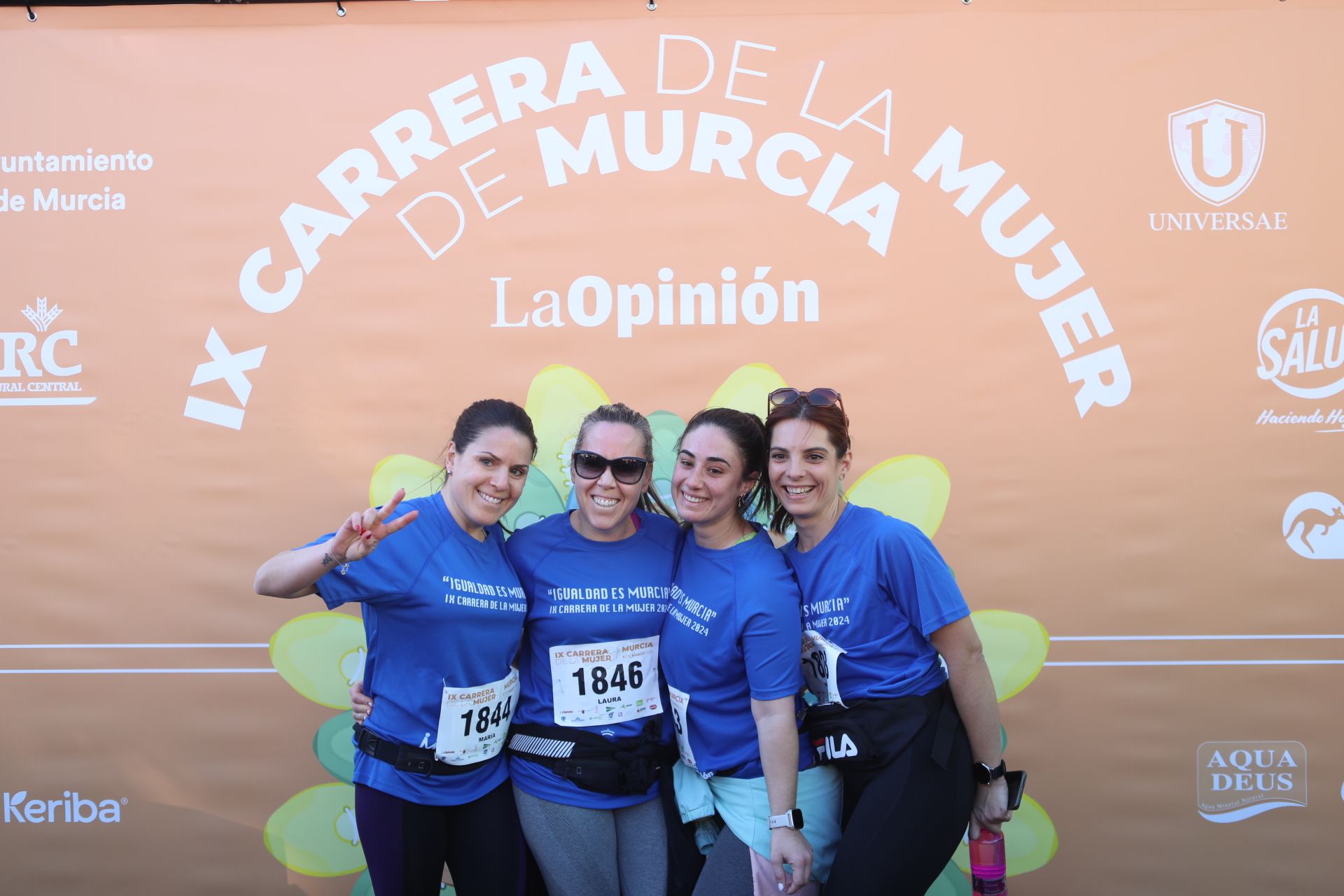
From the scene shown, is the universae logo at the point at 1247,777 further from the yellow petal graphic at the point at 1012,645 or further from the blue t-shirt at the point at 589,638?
the blue t-shirt at the point at 589,638

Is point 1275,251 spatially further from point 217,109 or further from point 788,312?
point 217,109

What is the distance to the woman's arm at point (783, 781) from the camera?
2.00 m

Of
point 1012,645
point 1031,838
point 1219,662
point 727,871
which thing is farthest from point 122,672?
point 1219,662

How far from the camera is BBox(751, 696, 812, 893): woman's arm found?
200cm

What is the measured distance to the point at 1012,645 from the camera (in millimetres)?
2988

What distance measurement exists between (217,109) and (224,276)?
591 mm

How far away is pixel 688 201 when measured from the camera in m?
3.03

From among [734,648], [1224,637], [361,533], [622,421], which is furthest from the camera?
[1224,637]

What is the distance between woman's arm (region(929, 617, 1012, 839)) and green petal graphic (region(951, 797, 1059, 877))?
0.95 metres

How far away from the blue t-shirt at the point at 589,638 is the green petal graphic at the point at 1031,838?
1.50 m

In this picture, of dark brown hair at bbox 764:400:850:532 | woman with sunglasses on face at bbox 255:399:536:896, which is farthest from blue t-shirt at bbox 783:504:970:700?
woman with sunglasses on face at bbox 255:399:536:896

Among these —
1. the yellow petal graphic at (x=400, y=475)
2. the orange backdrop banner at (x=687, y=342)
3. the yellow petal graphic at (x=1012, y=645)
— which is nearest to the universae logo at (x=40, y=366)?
the orange backdrop banner at (x=687, y=342)

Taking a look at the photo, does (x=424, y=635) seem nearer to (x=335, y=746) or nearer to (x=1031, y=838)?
(x=335, y=746)

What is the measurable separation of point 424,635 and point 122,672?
1615 mm
